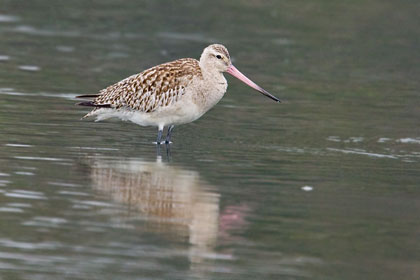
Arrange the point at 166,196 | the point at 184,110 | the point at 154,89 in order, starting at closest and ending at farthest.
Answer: the point at 166,196 < the point at 184,110 < the point at 154,89

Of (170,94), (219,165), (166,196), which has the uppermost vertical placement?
(170,94)

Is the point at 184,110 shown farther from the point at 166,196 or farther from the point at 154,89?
the point at 166,196

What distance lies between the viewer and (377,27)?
2534 cm

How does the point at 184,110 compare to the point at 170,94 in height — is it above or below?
below

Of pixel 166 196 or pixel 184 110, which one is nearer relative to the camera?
pixel 166 196

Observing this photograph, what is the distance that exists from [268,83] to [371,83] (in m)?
1.95

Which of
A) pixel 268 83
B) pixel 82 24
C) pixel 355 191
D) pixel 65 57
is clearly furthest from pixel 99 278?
pixel 82 24

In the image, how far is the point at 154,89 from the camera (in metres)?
13.5

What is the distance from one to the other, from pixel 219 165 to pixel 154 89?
184cm

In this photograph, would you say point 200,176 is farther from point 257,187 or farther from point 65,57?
point 65,57

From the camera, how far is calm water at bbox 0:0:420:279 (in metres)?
8.49

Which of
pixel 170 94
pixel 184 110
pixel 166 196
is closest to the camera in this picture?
pixel 166 196

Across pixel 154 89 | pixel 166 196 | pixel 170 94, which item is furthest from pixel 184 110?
pixel 166 196

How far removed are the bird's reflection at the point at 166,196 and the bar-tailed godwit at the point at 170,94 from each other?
4.02ft
